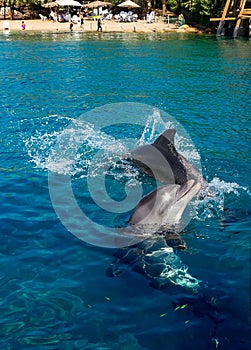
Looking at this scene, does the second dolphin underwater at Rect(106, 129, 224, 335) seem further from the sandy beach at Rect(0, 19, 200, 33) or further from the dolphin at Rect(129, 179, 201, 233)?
the sandy beach at Rect(0, 19, 200, 33)

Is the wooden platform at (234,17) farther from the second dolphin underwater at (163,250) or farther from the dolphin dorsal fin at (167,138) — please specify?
the second dolphin underwater at (163,250)

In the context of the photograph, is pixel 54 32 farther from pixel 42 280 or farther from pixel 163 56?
pixel 42 280

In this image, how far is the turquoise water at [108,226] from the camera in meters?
6.46

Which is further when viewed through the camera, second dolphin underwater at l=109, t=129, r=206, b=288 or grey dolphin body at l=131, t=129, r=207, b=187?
grey dolphin body at l=131, t=129, r=207, b=187

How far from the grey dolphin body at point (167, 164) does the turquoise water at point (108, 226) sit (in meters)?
0.42

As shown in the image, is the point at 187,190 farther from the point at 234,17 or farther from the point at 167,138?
the point at 234,17

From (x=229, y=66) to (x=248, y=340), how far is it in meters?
26.6

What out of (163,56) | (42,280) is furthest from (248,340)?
(163,56)

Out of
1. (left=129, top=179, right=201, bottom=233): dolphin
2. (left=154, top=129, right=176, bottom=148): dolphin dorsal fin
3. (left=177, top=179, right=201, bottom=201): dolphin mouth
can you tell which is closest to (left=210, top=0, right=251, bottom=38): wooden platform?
(left=154, top=129, right=176, bottom=148): dolphin dorsal fin

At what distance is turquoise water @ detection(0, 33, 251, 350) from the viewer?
21.2 ft

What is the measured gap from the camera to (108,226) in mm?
9180

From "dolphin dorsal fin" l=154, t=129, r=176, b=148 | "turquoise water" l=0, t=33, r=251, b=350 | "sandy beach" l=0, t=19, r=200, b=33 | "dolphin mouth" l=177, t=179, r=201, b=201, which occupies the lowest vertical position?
"turquoise water" l=0, t=33, r=251, b=350

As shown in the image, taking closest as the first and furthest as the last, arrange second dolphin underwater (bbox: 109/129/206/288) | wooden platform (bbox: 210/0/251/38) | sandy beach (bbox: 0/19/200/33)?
second dolphin underwater (bbox: 109/129/206/288)
wooden platform (bbox: 210/0/251/38)
sandy beach (bbox: 0/19/200/33)

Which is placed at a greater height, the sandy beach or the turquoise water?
the sandy beach
